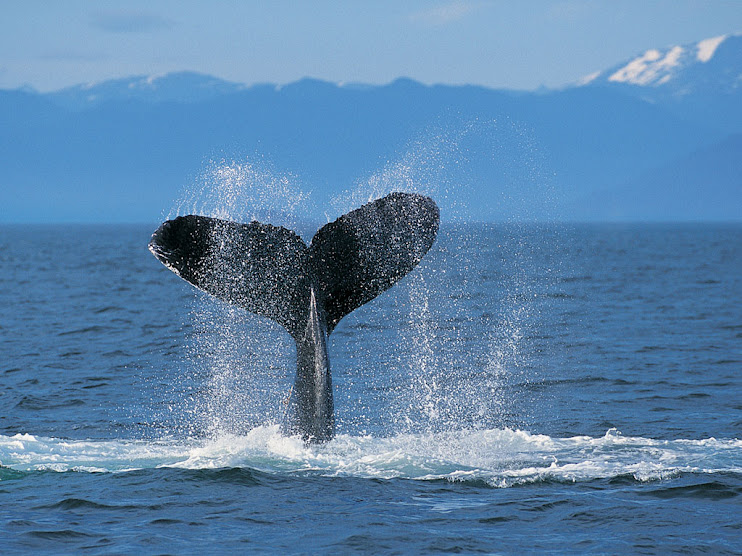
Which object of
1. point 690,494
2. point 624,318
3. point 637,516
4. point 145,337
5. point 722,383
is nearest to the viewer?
point 637,516

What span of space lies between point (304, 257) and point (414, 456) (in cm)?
231

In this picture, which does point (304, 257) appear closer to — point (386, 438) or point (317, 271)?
point (317, 271)

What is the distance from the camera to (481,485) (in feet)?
29.9

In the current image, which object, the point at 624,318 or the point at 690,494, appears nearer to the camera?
the point at 690,494

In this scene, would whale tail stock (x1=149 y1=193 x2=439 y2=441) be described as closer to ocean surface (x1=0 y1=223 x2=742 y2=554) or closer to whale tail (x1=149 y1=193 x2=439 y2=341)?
whale tail (x1=149 y1=193 x2=439 y2=341)

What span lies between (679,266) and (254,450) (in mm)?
42521

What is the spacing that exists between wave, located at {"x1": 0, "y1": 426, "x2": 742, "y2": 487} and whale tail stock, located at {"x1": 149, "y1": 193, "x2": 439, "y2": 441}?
1.29 ft

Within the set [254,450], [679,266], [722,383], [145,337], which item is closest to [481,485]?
[254,450]

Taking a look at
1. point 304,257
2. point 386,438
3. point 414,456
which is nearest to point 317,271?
point 304,257

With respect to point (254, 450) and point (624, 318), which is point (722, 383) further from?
point (624, 318)

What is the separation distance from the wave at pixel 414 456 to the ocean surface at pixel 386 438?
33 mm

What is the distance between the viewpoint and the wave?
948 cm

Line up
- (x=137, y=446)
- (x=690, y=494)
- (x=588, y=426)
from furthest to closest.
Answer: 1. (x=588, y=426)
2. (x=137, y=446)
3. (x=690, y=494)

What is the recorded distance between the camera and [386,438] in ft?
36.1
